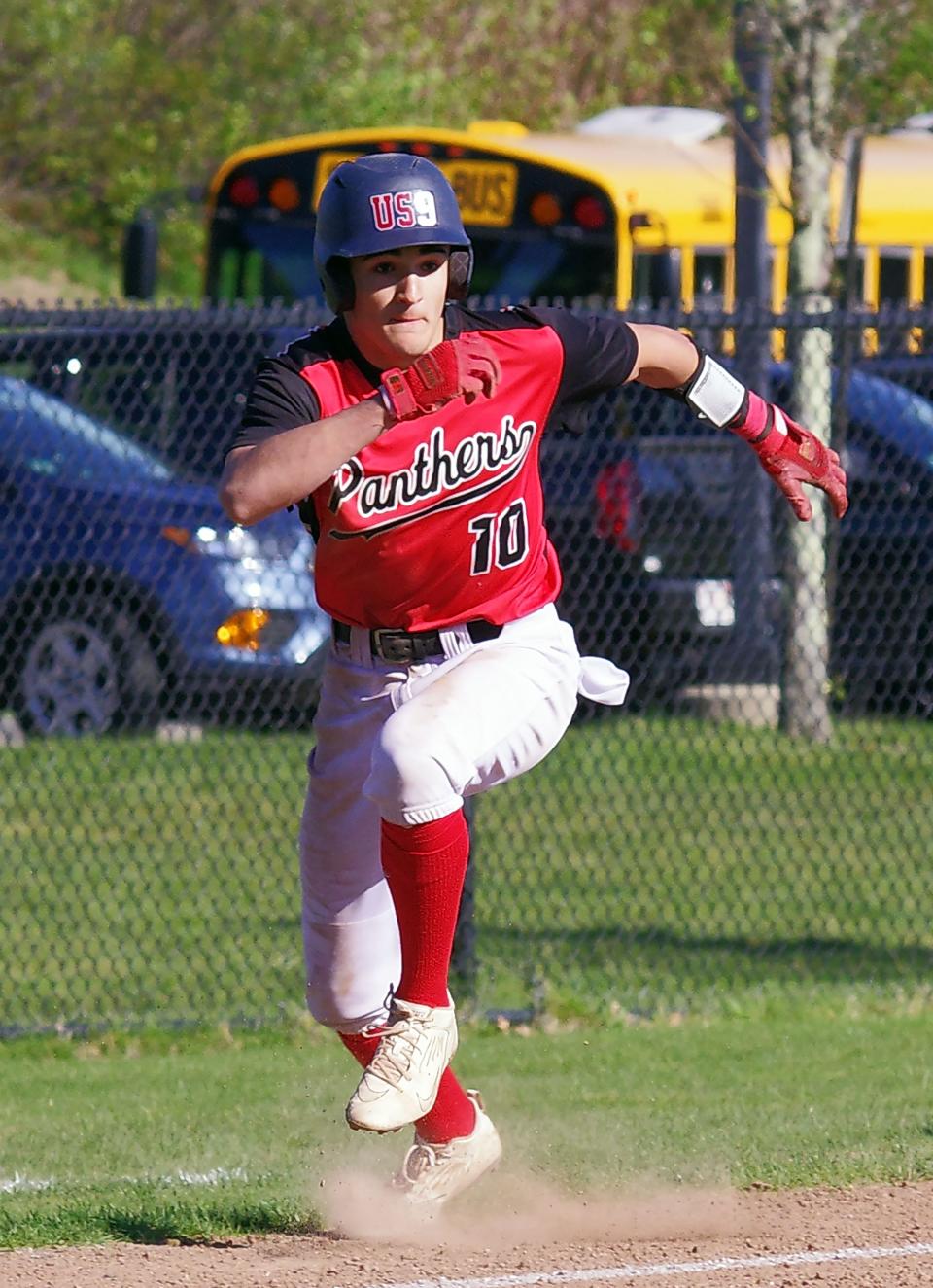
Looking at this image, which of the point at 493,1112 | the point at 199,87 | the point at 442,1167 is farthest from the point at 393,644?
the point at 199,87

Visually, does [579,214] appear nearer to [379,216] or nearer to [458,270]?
[458,270]

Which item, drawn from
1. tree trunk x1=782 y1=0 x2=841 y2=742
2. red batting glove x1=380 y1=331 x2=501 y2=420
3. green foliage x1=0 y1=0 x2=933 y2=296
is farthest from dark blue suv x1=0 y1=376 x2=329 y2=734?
green foliage x1=0 y1=0 x2=933 y2=296

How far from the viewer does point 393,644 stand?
191 inches

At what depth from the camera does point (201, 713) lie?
822 cm

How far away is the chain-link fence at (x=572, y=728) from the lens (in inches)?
322

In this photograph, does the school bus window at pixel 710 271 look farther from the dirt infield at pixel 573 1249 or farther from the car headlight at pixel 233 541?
the dirt infield at pixel 573 1249

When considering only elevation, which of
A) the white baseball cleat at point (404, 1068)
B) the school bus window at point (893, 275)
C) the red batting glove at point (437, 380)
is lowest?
the school bus window at point (893, 275)

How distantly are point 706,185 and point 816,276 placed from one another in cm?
253

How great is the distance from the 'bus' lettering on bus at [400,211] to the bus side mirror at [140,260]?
31.8 feet

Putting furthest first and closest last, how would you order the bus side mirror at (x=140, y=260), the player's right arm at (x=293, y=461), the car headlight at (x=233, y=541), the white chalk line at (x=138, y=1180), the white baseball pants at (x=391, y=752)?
1. the bus side mirror at (x=140, y=260)
2. the car headlight at (x=233, y=541)
3. the white chalk line at (x=138, y=1180)
4. the white baseball pants at (x=391, y=752)
5. the player's right arm at (x=293, y=461)

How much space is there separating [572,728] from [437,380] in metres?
5.45

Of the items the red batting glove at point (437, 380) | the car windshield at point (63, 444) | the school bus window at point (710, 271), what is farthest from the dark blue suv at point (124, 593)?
the school bus window at point (710, 271)

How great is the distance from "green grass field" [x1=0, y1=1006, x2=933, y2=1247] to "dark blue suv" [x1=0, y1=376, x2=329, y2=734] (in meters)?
1.45

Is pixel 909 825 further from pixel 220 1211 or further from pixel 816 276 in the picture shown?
pixel 220 1211
